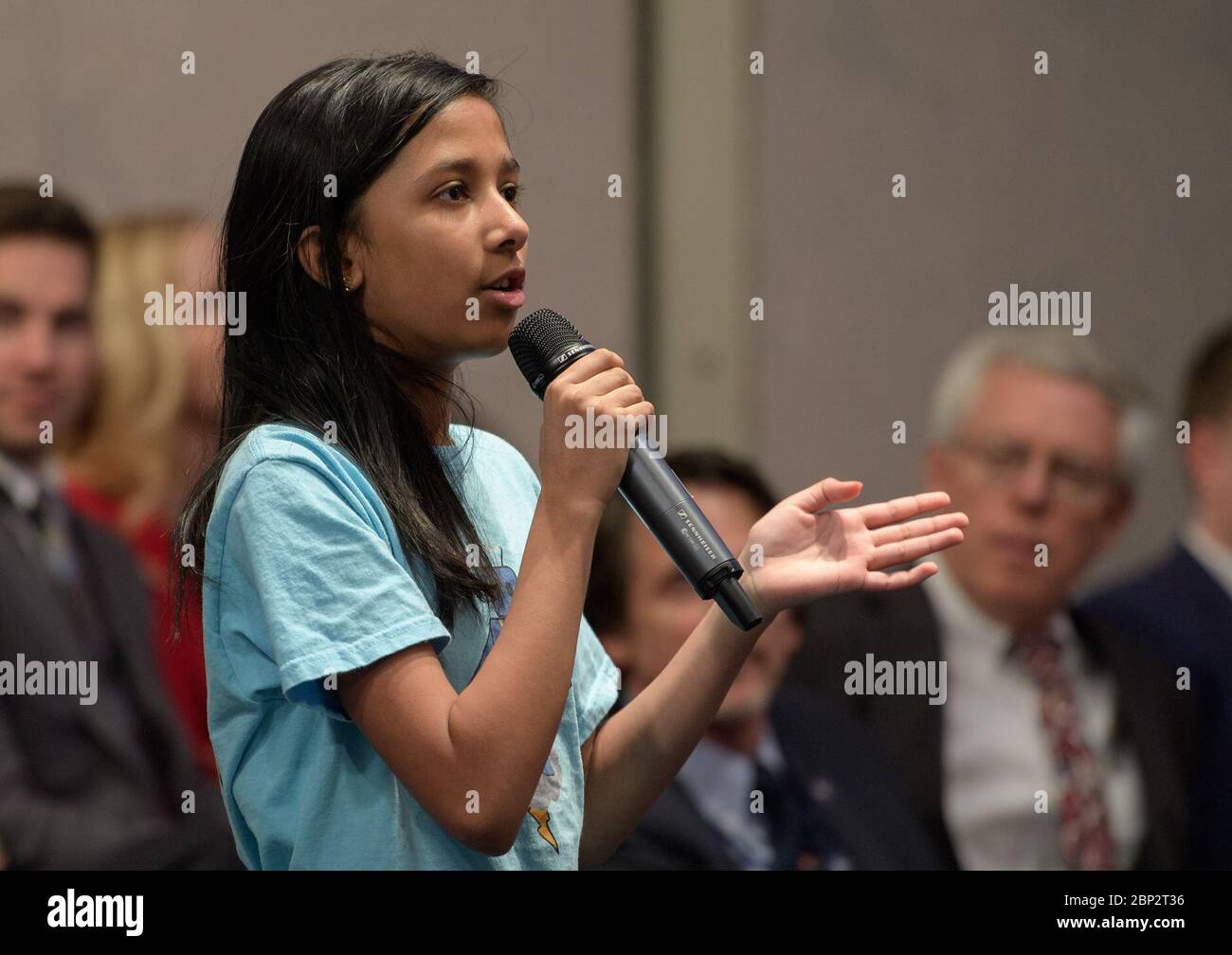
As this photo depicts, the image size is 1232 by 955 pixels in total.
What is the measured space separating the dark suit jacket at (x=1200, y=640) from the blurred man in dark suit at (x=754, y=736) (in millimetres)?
596

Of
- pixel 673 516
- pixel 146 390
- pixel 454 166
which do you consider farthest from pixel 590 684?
pixel 146 390

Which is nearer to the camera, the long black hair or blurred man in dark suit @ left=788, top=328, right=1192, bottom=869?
the long black hair

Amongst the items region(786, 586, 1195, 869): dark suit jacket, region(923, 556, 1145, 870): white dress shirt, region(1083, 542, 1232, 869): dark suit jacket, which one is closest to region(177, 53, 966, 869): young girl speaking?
region(786, 586, 1195, 869): dark suit jacket

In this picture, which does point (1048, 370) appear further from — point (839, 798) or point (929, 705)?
point (839, 798)

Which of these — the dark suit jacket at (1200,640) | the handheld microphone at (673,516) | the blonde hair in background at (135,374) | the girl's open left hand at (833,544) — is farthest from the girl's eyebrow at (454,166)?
the dark suit jacket at (1200,640)

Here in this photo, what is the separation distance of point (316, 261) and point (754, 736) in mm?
1455

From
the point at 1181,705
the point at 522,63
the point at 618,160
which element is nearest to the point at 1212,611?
the point at 1181,705

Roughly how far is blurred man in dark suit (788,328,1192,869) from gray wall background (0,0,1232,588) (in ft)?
0.41

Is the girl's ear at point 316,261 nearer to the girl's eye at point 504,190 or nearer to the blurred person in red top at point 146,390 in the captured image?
the girl's eye at point 504,190

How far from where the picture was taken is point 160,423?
279 centimetres

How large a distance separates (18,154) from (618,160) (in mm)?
1138

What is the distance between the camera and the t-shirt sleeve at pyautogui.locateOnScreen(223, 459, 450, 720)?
958mm

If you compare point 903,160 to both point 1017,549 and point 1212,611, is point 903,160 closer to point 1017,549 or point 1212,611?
point 1017,549

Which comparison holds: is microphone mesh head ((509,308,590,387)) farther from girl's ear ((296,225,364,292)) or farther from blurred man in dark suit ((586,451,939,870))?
blurred man in dark suit ((586,451,939,870))
